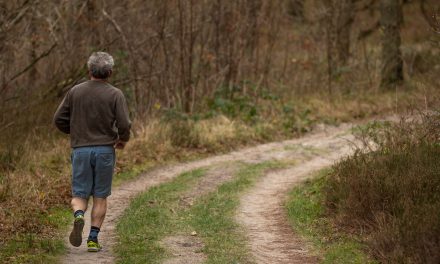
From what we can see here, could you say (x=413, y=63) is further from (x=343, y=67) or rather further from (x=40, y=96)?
(x=40, y=96)

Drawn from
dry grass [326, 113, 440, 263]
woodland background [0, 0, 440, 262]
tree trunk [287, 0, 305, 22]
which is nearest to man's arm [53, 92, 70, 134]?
woodland background [0, 0, 440, 262]

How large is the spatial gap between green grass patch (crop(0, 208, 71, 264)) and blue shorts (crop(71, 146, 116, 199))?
66cm

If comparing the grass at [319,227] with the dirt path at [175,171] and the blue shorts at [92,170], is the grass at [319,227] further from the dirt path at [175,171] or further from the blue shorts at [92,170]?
the blue shorts at [92,170]

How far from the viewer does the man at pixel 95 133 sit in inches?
317

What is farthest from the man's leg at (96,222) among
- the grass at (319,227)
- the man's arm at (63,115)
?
the grass at (319,227)

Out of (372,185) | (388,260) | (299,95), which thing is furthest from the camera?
(299,95)

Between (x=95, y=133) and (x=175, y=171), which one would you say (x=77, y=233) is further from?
(x=175, y=171)

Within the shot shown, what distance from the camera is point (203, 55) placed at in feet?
63.8

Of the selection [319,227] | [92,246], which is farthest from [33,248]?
[319,227]

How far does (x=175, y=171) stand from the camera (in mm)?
14203

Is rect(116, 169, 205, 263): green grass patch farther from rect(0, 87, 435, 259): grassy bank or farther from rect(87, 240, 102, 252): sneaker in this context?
rect(0, 87, 435, 259): grassy bank

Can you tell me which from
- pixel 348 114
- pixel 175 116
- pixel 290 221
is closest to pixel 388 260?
pixel 290 221

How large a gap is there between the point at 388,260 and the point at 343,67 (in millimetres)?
15297

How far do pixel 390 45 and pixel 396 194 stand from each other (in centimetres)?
1401
